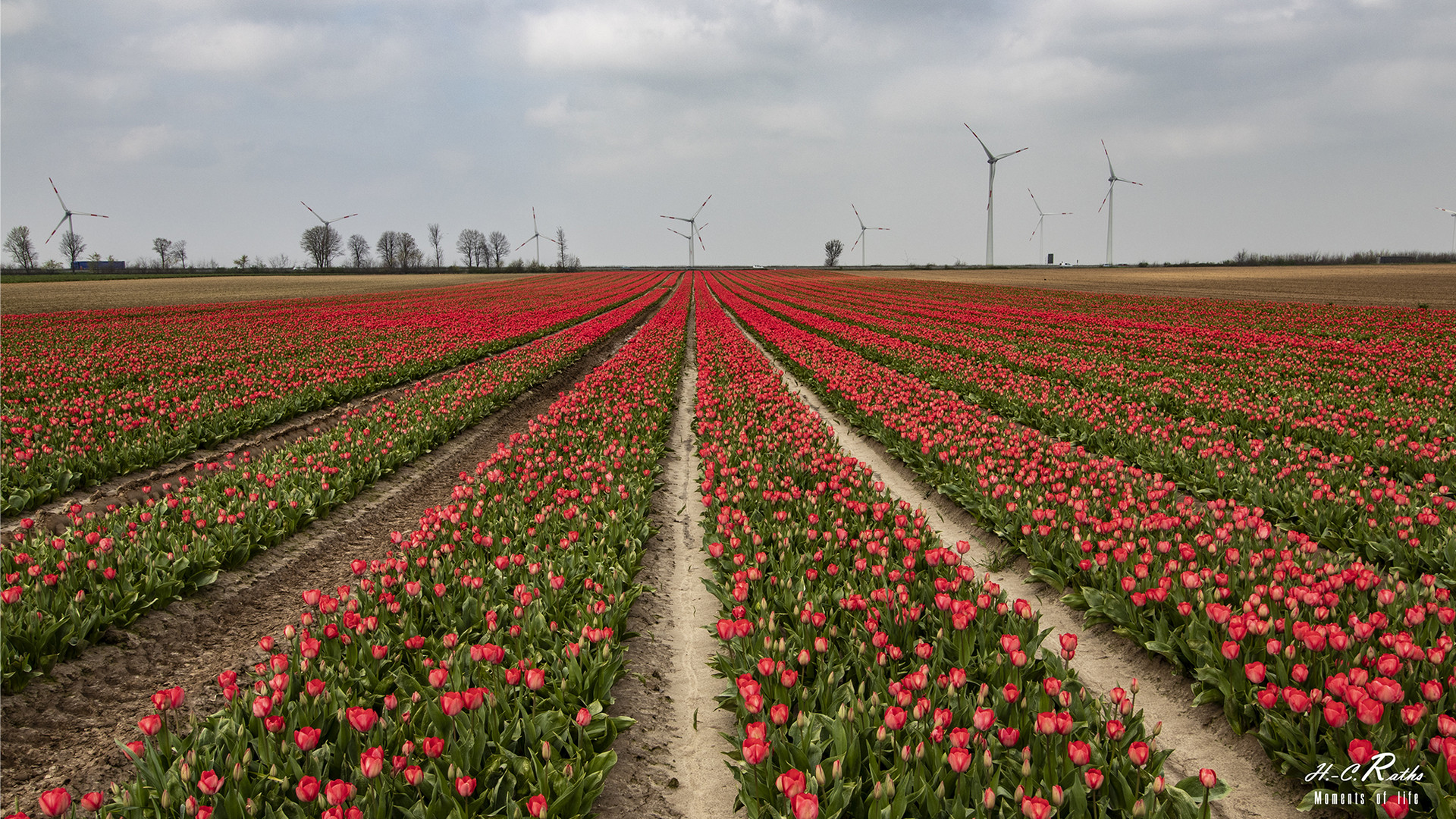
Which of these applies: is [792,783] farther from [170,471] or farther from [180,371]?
[180,371]

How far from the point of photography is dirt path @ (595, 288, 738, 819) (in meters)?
3.89

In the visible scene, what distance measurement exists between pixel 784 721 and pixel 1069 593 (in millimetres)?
3502

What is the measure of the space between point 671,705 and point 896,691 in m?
1.78

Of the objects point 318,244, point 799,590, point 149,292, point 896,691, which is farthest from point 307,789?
point 318,244

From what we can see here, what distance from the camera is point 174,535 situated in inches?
258

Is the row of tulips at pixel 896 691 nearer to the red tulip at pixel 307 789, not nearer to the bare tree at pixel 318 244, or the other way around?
the red tulip at pixel 307 789

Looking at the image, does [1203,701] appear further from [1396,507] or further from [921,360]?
[921,360]

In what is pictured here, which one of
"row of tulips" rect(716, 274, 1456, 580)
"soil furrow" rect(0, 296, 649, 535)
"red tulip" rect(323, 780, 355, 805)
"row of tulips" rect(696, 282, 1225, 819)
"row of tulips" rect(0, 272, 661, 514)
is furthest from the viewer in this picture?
"row of tulips" rect(0, 272, 661, 514)

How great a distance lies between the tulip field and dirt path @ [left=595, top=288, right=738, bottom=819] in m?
0.17

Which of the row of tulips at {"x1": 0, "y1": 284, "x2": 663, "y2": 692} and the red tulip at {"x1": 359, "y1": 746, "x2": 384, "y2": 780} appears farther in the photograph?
the row of tulips at {"x1": 0, "y1": 284, "x2": 663, "y2": 692}

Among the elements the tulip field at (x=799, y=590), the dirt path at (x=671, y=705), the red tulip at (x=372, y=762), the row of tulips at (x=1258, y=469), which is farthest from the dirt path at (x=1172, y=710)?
the red tulip at (x=372, y=762)

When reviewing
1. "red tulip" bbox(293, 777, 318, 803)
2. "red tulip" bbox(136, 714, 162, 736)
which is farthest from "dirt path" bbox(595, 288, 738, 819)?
"red tulip" bbox(136, 714, 162, 736)

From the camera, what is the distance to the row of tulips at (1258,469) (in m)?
6.15

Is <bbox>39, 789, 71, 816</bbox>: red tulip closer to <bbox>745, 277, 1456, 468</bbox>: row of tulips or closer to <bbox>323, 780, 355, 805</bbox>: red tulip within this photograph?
<bbox>323, 780, 355, 805</bbox>: red tulip
